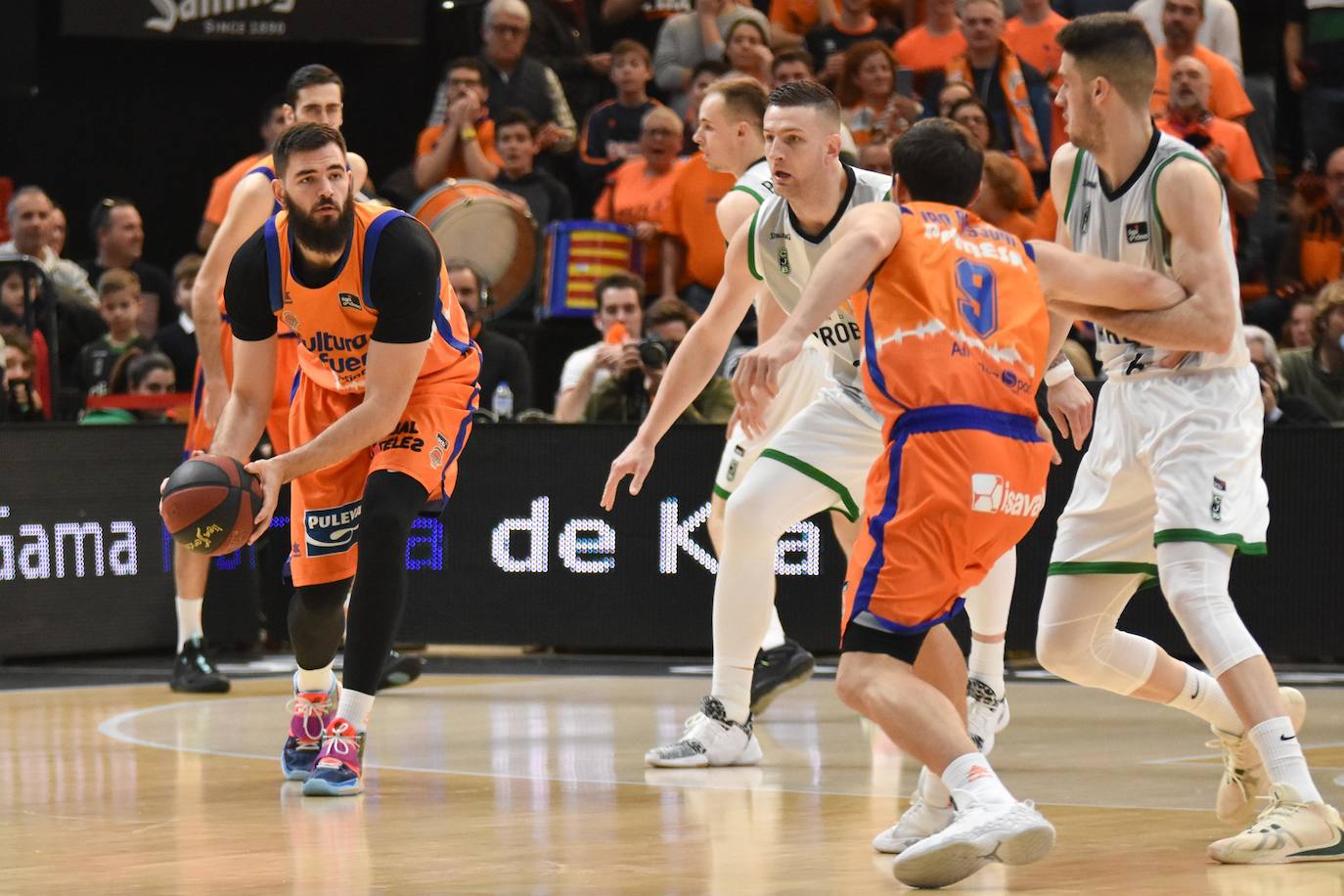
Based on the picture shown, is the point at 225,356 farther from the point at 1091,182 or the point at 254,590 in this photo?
the point at 1091,182

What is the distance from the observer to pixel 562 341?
12742mm

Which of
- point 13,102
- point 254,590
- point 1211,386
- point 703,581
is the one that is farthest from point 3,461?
point 1211,386

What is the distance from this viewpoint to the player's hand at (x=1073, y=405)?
18.6 feet

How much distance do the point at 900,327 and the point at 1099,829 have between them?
62.1 inches

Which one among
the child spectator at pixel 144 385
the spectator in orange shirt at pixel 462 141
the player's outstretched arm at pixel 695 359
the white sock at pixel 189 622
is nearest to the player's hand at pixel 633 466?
the player's outstretched arm at pixel 695 359

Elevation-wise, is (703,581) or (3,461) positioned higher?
(3,461)

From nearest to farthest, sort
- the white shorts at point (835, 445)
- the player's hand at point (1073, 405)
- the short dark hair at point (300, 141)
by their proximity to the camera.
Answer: the player's hand at point (1073, 405) → the short dark hair at point (300, 141) → the white shorts at point (835, 445)

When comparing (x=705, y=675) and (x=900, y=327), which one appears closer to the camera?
(x=900, y=327)

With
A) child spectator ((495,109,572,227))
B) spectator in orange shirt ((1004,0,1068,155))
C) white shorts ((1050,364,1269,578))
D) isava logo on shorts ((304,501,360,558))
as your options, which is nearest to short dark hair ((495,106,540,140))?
child spectator ((495,109,572,227))

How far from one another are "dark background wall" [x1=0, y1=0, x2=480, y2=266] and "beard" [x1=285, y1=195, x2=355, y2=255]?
331 inches

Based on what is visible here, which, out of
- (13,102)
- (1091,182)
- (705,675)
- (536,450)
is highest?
(13,102)

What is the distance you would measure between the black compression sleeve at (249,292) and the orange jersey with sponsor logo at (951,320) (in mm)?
2181

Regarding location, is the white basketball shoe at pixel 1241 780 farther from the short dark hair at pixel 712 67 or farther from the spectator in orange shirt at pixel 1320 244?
the short dark hair at pixel 712 67

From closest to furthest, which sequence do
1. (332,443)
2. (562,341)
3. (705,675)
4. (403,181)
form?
(332,443)
(705,675)
(562,341)
(403,181)
